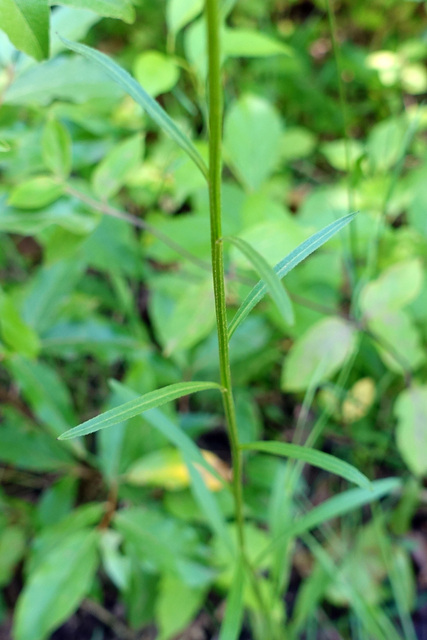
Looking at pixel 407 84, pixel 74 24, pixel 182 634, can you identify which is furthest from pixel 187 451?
pixel 407 84

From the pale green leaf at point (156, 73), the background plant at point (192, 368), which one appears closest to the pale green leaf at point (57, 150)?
the background plant at point (192, 368)

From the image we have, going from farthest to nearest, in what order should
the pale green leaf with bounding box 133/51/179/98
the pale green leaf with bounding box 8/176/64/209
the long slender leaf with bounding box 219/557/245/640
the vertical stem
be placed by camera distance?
1. the pale green leaf with bounding box 133/51/179/98
2. the pale green leaf with bounding box 8/176/64/209
3. the long slender leaf with bounding box 219/557/245/640
4. the vertical stem

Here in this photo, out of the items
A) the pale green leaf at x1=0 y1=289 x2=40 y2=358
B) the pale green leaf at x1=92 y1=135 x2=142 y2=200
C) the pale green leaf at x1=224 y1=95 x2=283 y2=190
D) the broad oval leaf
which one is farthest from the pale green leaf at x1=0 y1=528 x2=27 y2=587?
the pale green leaf at x1=224 y1=95 x2=283 y2=190

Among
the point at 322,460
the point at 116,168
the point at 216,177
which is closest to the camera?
the point at 216,177

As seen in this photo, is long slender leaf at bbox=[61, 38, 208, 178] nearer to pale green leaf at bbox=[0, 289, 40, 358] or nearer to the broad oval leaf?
pale green leaf at bbox=[0, 289, 40, 358]

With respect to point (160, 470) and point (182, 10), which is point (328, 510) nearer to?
point (160, 470)

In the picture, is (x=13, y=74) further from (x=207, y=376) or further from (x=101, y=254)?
(x=207, y=376)

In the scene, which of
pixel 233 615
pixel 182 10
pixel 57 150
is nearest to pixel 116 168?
pixel 57 150
